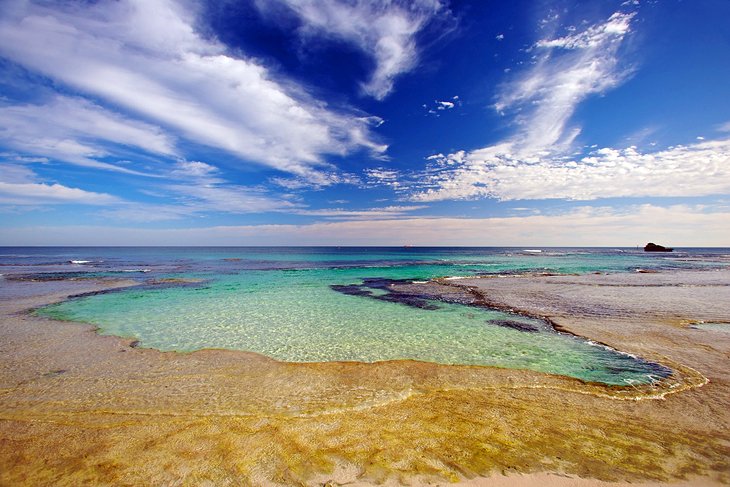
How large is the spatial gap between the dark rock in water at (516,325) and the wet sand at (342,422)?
3607 mm

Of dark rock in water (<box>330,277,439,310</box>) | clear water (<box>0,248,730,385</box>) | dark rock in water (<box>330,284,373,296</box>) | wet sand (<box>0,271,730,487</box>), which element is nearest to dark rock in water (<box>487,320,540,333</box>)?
clear water (<box>0,248,730,385</box>)

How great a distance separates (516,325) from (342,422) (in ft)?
37.0

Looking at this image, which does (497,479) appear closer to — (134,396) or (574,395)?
(574,395)

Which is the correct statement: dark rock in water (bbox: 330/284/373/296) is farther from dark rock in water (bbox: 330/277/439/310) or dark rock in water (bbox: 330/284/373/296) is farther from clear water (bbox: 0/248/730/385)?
clear water (bbox: 0/248/730/385)

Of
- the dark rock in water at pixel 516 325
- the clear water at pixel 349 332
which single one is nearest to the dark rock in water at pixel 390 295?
the clear water at pixel 349 332

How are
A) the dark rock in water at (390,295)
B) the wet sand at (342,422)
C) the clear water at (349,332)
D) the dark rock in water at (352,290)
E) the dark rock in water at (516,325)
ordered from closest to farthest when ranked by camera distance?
the wet sand at (342,422), the clear water at (349,332), the dark rock in water at (516,325), the dark rock in water at (390,295), the dark rock in water at (352,290)

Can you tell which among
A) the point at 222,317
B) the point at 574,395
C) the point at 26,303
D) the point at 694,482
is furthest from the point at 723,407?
the point at 26,303

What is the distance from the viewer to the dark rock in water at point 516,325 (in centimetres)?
1419

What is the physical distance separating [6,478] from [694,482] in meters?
10.3

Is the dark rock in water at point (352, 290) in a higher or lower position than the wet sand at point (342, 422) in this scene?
higher

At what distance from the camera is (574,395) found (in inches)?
304

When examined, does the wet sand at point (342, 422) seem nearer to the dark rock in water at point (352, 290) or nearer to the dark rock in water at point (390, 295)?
the dark rock in water at point (390, 295)

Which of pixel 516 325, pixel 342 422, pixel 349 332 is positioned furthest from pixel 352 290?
pixel 342 422

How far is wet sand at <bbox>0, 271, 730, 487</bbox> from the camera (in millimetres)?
4969
